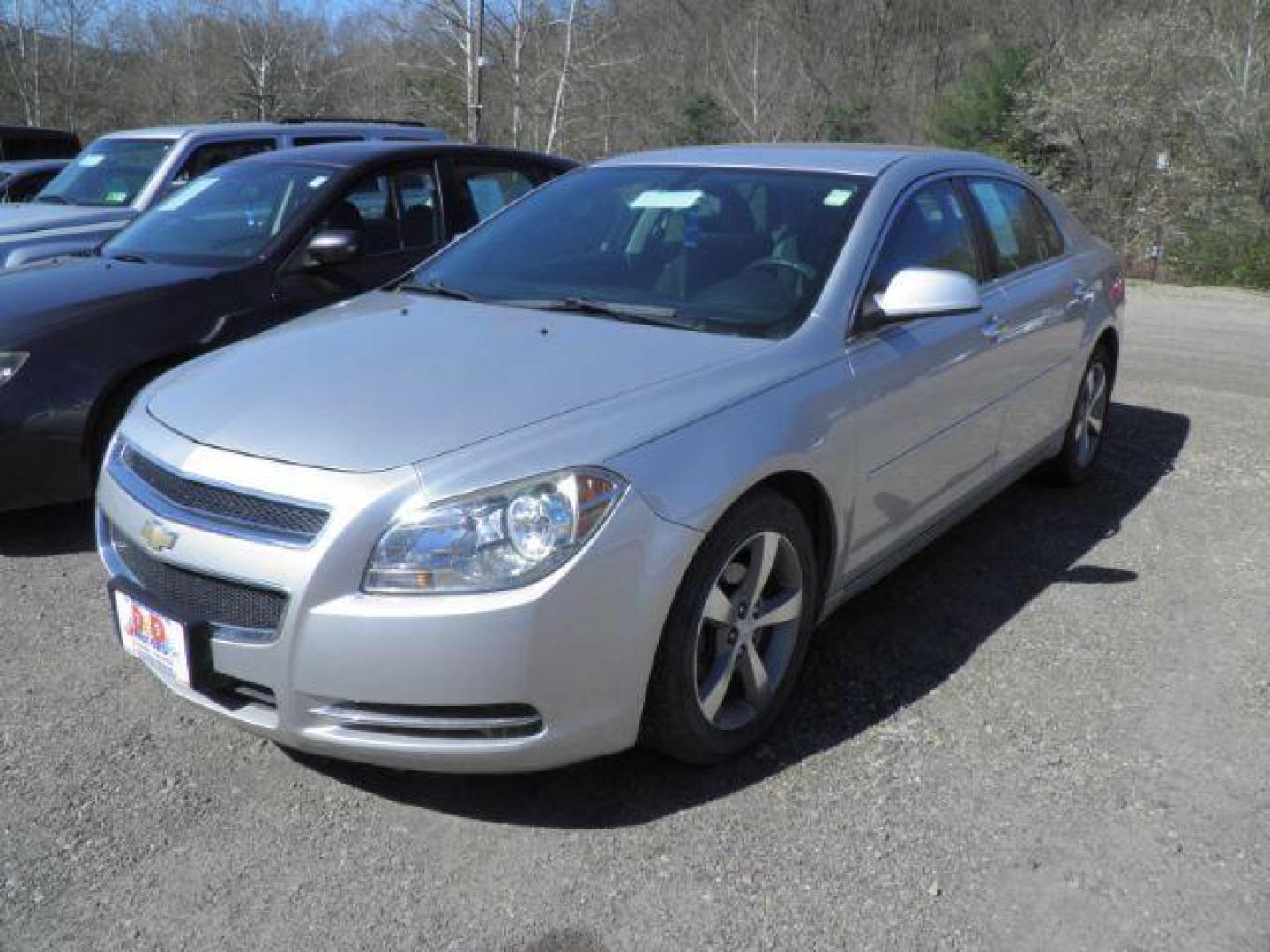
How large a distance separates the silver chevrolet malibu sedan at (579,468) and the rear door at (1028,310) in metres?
0.14

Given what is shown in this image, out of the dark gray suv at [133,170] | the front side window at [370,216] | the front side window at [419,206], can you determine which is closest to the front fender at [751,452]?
the front side window at [370,216]

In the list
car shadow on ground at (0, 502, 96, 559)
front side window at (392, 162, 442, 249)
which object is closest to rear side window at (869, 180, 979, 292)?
front side window at (392, 162, 442, 249)

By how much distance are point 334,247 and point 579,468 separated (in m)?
3.07

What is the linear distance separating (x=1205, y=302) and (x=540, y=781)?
13619 mm

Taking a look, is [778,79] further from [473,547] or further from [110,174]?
[473,547]

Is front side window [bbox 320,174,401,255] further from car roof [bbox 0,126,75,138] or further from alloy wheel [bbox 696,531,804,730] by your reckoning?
car roof [bbox 0,126,75,138]

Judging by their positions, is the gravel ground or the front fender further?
the front fender

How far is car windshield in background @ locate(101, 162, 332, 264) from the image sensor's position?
5.51 m

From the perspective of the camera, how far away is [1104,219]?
74.3ft

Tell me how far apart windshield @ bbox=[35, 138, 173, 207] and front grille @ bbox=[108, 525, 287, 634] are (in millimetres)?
6485

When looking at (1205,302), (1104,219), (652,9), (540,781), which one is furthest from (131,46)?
(540,781)

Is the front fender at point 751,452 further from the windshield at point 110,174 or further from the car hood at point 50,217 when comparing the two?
the windshield at point 110,174

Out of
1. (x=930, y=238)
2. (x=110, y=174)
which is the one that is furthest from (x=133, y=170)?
(x=930, y=238)

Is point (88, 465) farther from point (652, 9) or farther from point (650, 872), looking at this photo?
point (652, 9)
